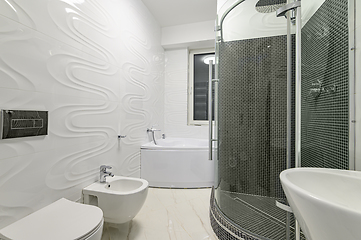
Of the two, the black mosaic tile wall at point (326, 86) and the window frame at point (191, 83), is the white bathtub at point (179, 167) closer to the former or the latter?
the window frame at point (191, 83)

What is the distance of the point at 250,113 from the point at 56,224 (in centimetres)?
166

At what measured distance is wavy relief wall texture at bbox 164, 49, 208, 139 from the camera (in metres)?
3.46

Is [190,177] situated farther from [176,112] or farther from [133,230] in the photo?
[176,112]

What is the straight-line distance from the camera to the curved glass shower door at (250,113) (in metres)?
1.46

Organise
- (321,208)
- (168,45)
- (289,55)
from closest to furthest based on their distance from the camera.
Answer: (321,208) < (289,55) < (168,45)

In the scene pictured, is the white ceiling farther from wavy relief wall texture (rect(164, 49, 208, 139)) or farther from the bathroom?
wavy relief wall texture (rect(164, 49, 208, 139))

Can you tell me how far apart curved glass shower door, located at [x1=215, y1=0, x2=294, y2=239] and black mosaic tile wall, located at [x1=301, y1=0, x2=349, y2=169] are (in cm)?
21

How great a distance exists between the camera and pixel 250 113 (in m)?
1.66

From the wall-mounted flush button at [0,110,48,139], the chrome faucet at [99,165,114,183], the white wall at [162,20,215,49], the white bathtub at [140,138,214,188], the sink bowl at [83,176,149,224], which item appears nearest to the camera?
the wall-mounted flush button at [0,110,48,139]

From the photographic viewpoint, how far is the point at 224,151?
1.75 m

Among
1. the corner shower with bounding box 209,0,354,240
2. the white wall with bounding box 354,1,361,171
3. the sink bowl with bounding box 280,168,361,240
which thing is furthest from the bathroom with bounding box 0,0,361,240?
the sink bowl with bounding box 280,168,361,240

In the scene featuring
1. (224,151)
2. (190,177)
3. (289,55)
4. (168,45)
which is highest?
(168,45)

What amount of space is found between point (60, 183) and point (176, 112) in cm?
242

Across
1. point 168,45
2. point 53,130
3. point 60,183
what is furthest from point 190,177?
point 168,45
